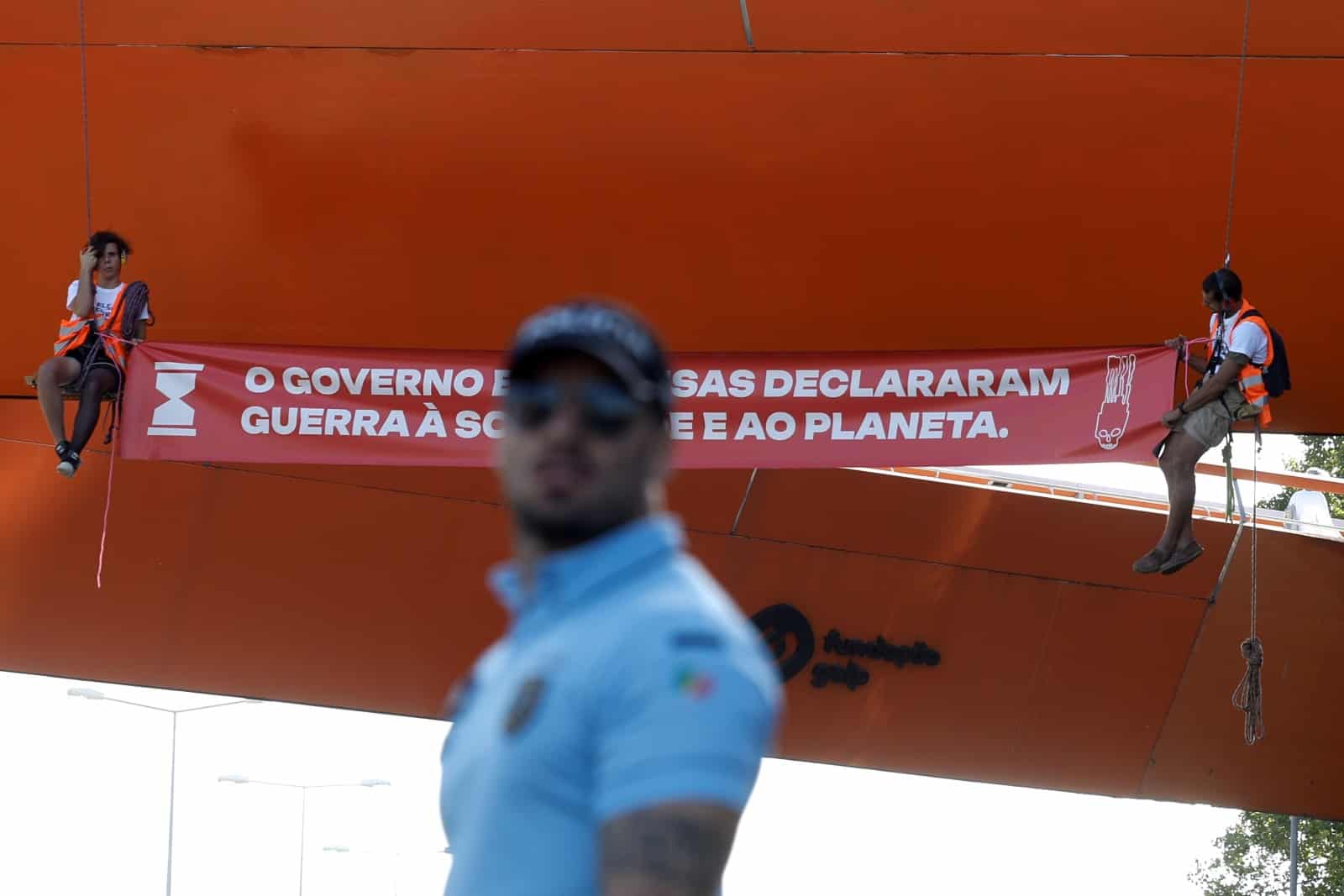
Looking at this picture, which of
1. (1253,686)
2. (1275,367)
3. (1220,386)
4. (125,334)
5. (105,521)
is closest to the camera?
(1220,386)

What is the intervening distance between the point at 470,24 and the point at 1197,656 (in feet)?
20.1

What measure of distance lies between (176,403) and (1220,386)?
5.55 meters

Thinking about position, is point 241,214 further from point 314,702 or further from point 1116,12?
point 1116,12

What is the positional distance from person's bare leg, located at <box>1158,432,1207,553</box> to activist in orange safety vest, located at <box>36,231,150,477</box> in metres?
5.60

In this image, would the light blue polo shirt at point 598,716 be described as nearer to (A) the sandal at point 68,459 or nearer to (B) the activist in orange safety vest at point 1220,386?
(B) the activist in orange safety vest at point 1220,386

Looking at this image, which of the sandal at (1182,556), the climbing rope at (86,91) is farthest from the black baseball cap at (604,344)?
the climbing rope at (86,91)

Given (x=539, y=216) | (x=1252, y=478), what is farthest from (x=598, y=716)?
(x=1252, y=478)

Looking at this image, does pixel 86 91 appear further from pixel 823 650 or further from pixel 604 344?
pixel 604 344

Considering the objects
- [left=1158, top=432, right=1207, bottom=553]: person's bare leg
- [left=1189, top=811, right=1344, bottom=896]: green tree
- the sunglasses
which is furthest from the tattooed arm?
[left=1189, top=811, right=1344, bottom=896]: green tree

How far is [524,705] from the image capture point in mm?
1747

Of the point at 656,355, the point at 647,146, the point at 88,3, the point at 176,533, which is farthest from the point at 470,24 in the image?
the point at 656,355

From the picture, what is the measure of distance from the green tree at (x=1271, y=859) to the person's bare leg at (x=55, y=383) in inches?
1588

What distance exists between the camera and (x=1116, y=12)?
10453 mm

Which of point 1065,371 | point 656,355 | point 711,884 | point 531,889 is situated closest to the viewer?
point 711,884
